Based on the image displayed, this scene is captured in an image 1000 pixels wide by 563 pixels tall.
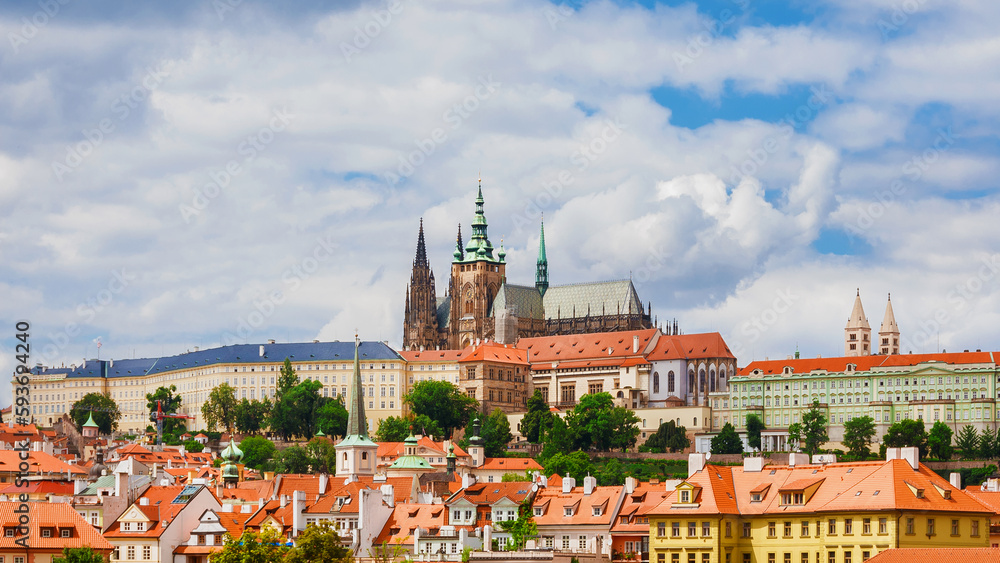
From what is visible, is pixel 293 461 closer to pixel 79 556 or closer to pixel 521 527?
pixel 521 527

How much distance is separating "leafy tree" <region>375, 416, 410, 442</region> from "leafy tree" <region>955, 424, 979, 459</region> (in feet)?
176

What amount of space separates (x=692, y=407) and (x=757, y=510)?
12486 centimetres

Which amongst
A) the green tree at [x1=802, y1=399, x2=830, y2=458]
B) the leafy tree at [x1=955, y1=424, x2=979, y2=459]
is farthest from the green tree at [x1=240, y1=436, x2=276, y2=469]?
the leafy tree at [x1=955, y1=424, x2=979, y2=459]

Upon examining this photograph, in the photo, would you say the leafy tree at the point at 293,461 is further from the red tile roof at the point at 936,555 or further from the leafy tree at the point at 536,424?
the red tile roof at the point at 936,555

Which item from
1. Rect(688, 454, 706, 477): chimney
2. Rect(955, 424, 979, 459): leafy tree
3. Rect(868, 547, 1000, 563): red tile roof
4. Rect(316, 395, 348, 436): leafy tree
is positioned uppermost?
Rect(316, 395, 348, 436): leafy tree

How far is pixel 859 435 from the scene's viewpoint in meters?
178

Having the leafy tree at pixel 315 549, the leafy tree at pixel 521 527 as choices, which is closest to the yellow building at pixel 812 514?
the leafy tree at pixel 521 527

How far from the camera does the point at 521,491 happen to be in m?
93.8

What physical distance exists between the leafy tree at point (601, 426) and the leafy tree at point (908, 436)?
26.6 metres

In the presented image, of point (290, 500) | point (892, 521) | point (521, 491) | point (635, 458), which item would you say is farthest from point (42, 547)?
→ point (635, 458)

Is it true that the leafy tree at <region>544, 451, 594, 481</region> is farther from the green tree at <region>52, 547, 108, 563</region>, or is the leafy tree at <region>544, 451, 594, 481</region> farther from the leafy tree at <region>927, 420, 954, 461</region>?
the green tree at <region>52, 547, 108, 563</region>

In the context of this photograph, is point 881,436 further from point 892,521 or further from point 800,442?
point 892,521

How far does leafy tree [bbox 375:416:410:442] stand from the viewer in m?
192

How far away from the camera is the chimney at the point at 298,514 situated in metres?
91.0
